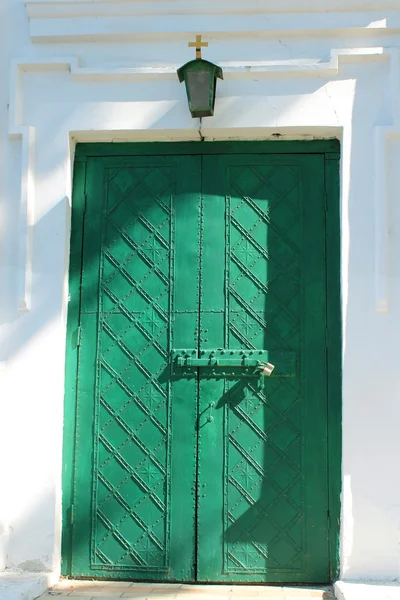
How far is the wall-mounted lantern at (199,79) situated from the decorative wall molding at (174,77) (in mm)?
187

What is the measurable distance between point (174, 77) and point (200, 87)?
29 cm

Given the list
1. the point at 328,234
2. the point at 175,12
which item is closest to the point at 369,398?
the point at 328,234

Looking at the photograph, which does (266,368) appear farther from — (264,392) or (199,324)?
(199,324)

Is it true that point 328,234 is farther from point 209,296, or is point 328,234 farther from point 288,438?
point 288,438

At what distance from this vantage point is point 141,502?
472 centimetres

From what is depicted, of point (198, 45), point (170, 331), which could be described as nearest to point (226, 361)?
point (170, 331)

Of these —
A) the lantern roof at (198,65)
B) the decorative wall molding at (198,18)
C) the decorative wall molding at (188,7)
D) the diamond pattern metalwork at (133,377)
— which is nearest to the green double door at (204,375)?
the diamond pattern metalwork at (133,377)

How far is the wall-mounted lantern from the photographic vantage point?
4.65m

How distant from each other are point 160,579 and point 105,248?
77.0 inches

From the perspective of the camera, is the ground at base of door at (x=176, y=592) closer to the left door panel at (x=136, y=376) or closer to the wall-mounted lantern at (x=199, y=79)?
the left door panel at (x=136, y=376)

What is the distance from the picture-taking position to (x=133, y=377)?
15.8 feet

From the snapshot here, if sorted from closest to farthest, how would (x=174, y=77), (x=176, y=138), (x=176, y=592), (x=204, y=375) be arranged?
(x=176, y=592)
(x=204, y=375)
(x=174, y=77)
(x=176, y=138)

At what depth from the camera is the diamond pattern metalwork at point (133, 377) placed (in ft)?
15.5

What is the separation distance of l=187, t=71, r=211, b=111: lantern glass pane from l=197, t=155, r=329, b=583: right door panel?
1.31 ft
